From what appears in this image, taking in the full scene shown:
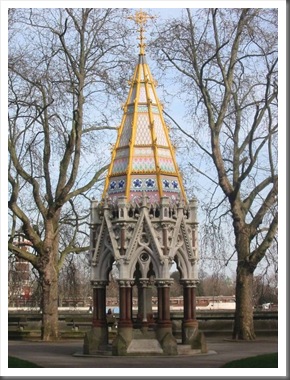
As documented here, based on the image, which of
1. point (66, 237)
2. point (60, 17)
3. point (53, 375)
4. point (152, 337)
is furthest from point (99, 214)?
point (66, 237)

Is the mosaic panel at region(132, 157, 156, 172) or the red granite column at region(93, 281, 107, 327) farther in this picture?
the red granite column at region(93, 281, 107, 327)

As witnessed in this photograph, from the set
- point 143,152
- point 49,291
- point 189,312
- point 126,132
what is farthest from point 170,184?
point 49,291

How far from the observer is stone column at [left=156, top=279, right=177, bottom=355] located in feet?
74.1

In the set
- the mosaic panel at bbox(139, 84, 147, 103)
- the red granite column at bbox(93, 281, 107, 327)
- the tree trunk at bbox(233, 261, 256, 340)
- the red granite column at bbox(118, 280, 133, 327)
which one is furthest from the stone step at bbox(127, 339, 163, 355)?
the tree trunk at bbox(233, 261, 256, 340)

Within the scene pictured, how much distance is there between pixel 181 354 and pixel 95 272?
3.13 metres

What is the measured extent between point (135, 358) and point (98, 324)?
2275mm

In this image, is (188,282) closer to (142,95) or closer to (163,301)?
(163,301)

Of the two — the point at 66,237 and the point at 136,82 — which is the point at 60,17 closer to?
the point at 136,82

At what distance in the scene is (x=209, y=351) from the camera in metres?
24.0

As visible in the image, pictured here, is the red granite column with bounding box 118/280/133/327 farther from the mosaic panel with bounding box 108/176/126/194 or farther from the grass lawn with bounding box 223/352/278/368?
the grass lawn with bounding box 223/352/278/368

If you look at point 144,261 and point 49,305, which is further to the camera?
point 49,305

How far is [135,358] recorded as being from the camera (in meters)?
22.0

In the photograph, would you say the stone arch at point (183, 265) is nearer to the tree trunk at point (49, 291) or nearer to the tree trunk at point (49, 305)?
the tree trunk at point (49, 291)

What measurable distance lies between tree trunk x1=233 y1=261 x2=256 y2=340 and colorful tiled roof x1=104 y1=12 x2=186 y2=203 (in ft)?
19.1
